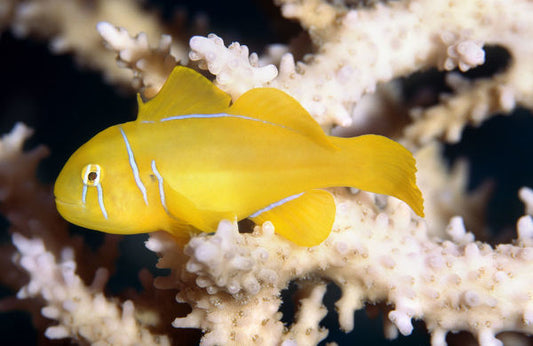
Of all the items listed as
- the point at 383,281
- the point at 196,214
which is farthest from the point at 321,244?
the point at 196,214

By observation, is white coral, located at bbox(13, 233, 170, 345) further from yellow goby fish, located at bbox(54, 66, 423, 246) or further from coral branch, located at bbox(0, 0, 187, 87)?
coral branch, located at bbox(0, 0, 187, 87)

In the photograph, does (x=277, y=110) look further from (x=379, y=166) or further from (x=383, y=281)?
(x=383, y=281)

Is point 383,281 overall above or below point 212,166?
below

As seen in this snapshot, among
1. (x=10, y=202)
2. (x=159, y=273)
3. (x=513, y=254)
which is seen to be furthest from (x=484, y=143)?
(x=10, y=202)

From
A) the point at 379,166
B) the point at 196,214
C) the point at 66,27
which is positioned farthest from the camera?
the point at 66,27

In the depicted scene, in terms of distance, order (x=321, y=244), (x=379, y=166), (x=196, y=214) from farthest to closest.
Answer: (x=321, y=244) < (x=379, y=166) < (x=196, y=214)

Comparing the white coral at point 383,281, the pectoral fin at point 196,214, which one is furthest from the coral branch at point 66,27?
the white coral at point 383,281

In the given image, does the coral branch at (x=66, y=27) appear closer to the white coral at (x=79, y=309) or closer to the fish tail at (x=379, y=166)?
the white coral at (x=79, y=309)

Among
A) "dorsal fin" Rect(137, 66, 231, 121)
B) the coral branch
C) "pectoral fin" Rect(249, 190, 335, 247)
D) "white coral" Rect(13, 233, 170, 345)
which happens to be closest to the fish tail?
"pectoral fin" Rect(249, 190, 335, 247)
